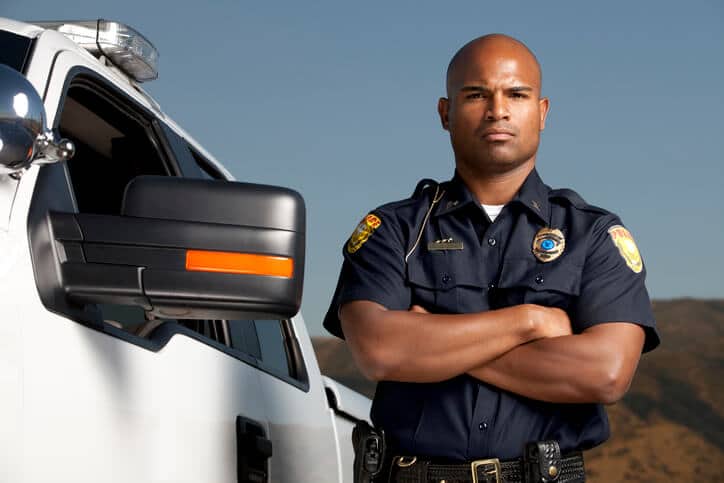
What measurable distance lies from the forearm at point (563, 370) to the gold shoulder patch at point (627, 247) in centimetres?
28

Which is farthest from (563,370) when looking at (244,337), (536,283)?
(244,337)

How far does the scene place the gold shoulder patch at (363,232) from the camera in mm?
2912

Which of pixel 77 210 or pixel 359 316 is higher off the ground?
pixel 77 210

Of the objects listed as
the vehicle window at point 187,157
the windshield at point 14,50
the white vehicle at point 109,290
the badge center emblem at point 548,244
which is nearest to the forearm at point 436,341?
the badge center emblem at point 548,244

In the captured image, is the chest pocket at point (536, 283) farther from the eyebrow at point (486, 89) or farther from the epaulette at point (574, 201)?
the eyebrow at point (486, 89)

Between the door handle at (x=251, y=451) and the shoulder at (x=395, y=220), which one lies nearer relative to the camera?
the door handle at (x=251, y=451)

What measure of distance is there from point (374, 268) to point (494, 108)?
1.67 feet

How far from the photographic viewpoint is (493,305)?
108 inches

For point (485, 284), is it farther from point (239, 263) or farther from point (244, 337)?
point (239, 263)

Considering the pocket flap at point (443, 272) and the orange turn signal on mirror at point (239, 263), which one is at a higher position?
the orange turn signal on mirror at point (239, 263)

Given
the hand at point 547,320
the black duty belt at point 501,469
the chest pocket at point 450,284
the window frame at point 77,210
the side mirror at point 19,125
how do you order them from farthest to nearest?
the chest pocket at point 450,284 → the hand at point 547,320 → the black duty belt at point 501,469 → the window frame at point 77,210 → the side mirror at point 19,125

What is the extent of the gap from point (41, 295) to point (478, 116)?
1.33 meters

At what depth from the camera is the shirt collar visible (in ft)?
9.24

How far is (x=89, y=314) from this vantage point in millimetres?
1934
